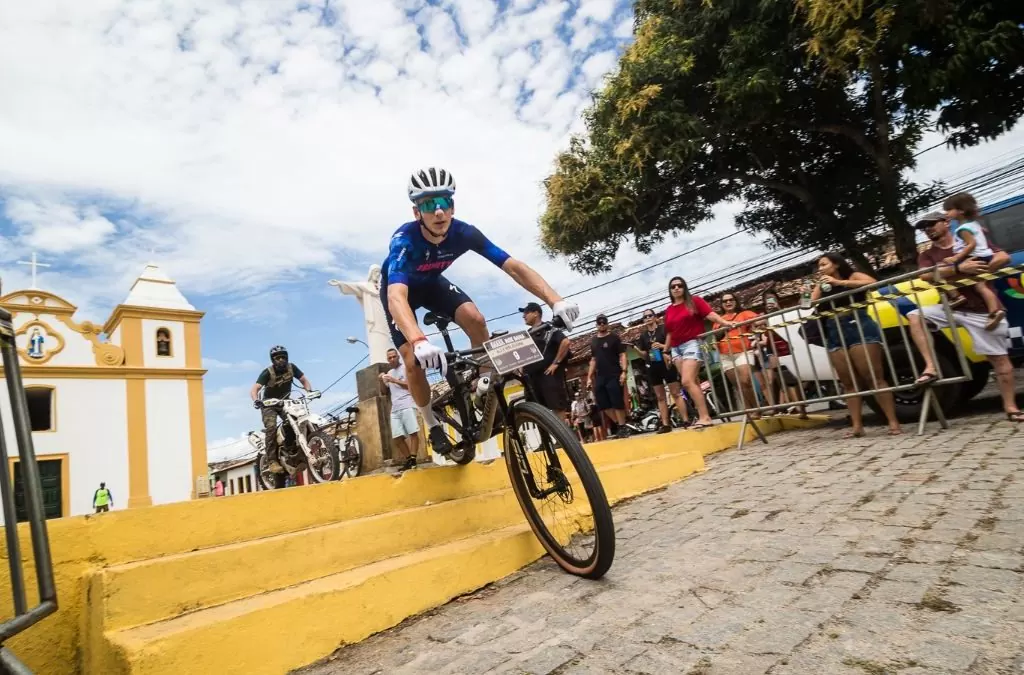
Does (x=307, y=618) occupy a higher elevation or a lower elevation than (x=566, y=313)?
lower

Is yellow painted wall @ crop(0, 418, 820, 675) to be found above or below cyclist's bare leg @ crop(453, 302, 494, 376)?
below

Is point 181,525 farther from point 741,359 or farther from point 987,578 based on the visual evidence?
point 741,359

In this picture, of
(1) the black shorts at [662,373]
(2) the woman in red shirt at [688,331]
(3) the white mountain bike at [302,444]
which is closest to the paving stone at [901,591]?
(2) the woman in red shirt at [688,331]

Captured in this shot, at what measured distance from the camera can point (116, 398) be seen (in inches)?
917

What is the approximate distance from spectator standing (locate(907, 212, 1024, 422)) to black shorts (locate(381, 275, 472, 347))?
4.08 metres

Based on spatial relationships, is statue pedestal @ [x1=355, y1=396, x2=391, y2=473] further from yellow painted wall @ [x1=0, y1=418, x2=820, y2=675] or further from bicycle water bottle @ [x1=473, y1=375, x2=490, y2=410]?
bicycle water bottle @ [x1=473, y1=375, x2=490, y2=410]

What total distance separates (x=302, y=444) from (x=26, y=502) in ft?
22.2

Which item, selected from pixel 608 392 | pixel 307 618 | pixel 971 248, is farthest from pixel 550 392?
pixel 971 248

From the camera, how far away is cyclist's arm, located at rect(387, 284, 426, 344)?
3039 mm

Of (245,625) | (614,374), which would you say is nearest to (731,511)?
(245,625)

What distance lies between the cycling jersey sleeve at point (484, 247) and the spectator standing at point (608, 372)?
4266 millimetres

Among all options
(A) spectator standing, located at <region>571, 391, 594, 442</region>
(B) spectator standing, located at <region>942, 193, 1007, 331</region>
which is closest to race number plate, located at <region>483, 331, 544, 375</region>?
(B) spectator standing, located at <region>942, 193, 1007, 331</region>

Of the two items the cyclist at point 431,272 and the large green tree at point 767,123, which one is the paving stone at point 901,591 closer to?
the cyclist at point 431,272

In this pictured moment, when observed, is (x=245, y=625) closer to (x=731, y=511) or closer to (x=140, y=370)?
(x=731, y=511)
